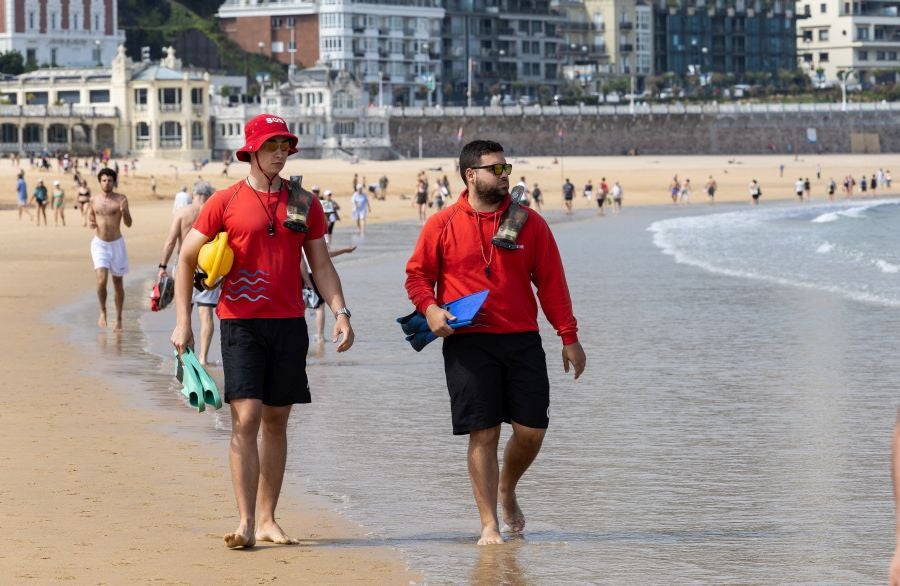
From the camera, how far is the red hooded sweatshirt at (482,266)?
6.78 meters

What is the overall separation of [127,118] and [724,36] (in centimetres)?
7314

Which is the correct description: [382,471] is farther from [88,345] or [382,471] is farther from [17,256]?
[17,256]

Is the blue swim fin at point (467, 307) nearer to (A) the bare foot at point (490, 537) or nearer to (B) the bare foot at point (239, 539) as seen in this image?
→ (A) the bare foot at point (490, 537)

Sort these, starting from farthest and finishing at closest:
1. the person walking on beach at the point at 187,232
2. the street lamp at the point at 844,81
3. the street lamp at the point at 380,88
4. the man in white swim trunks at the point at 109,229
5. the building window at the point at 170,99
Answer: the street lamp at the point at 844,81 < the street lamp at the point at 380,88 < the building window at the point at 170,99 < the man in white swim trunks at the point at 109,229 < the person walking on beach at the point at 187,232

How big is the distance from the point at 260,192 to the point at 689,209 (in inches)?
2155

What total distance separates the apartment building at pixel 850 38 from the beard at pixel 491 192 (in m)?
150

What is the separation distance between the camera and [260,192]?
6793 millimetres

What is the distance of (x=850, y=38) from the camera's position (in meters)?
155

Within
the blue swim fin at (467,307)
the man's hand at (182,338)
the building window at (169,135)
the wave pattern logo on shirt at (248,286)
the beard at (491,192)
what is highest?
the building window at (169,135)

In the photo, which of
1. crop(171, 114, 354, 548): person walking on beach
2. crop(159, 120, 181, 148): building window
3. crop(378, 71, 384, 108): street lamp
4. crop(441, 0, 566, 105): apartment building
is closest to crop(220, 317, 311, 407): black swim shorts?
crop(171, 114, 354, 548): person walking on beach

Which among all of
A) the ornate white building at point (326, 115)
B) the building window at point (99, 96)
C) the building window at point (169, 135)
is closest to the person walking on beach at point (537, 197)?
the building window at point (169, 135)

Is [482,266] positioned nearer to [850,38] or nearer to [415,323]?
[415,323]

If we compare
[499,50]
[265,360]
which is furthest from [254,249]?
[499,50]

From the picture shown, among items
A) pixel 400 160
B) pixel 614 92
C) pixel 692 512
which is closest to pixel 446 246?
pixel 692 512
